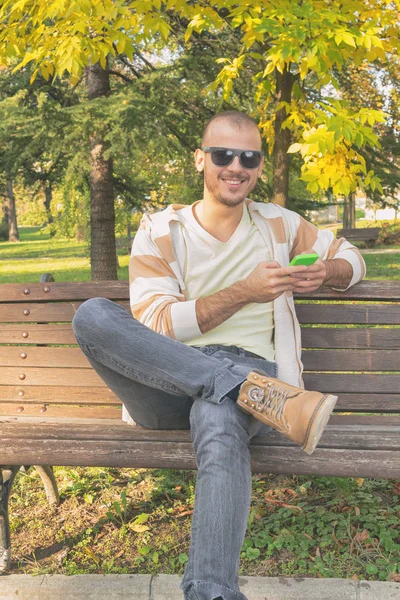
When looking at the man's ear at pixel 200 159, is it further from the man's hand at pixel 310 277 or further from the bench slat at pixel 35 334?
the bench slat at pixel 35 334

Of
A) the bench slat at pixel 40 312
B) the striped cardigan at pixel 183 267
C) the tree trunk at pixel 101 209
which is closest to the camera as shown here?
the striped cardigan at pixel 183 267

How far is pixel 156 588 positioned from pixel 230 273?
1.34 meters

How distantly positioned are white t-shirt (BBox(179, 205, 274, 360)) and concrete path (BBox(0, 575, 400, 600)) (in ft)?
3.12

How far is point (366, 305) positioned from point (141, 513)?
1492mm

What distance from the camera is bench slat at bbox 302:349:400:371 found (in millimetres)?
3568

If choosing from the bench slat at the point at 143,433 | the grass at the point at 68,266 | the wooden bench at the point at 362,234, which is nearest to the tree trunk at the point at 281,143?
the bench slat at the point at 143,433

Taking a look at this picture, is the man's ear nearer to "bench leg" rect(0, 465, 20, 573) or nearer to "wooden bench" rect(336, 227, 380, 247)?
"bench leg" rect(0, 465, 20, 573)

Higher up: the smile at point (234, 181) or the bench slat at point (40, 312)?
the smile at point (234, 181)

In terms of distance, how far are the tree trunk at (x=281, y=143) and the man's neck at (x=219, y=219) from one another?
3386 mm

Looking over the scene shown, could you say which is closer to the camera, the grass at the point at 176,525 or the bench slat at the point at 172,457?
the bench slat at the point at 172,457

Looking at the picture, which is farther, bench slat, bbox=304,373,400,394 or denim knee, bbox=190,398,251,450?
bench slat, bbox=304,373,400,394

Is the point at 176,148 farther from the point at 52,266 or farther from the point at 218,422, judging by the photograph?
the point at 52,266

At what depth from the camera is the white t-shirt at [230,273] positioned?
3.25 m

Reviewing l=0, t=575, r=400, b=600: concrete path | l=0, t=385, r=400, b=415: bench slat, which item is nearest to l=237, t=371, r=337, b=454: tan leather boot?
l=0, t=575, r=400, b=600: concrete path
